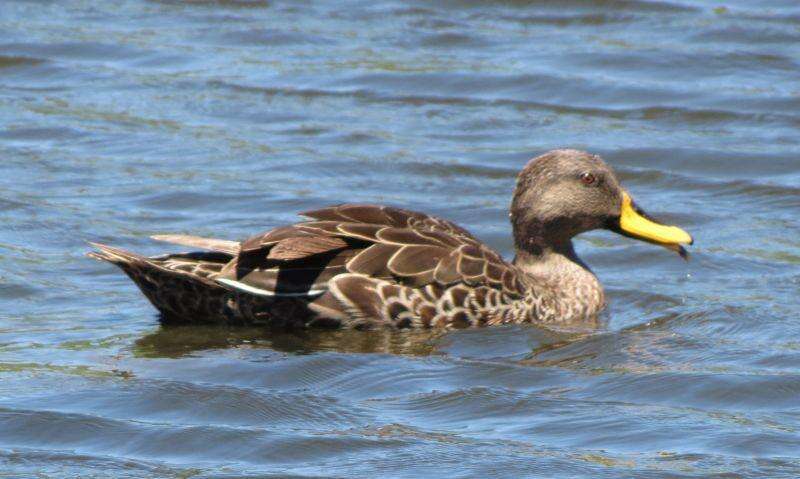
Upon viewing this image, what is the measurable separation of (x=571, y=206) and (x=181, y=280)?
213 centimetres

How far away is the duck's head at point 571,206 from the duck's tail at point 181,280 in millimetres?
1646

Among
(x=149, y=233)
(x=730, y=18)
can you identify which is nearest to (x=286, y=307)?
(x=149, y=233)

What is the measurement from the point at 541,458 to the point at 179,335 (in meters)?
2.75

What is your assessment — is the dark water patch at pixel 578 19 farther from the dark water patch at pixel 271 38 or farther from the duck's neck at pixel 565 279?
the duck's neck at pixel 565 279

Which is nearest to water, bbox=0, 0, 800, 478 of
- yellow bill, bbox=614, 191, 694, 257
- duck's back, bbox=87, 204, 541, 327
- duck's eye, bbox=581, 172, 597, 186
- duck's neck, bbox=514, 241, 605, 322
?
duck's back, bbox=87, 204, 541, 327

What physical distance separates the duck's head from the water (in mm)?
445

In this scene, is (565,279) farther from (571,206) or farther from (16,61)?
(16,61)

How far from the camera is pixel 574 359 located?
9.05 m

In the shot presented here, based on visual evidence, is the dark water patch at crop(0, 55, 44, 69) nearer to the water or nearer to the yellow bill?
Answer: the water

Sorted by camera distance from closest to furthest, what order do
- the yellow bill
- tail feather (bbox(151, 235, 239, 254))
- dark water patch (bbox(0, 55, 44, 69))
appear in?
tail feather (bbox(151, 235, 239, 254)), the yellow bill, dark water patch (bbox(0, 55, 44, 69))

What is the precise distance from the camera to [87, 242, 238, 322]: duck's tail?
9.41 meters

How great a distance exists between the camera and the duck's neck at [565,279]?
9906 mm

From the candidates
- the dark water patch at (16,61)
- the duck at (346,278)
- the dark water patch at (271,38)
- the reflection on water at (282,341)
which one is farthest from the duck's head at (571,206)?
the dark water patch at (16,61)

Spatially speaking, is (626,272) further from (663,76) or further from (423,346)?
(663,76)
